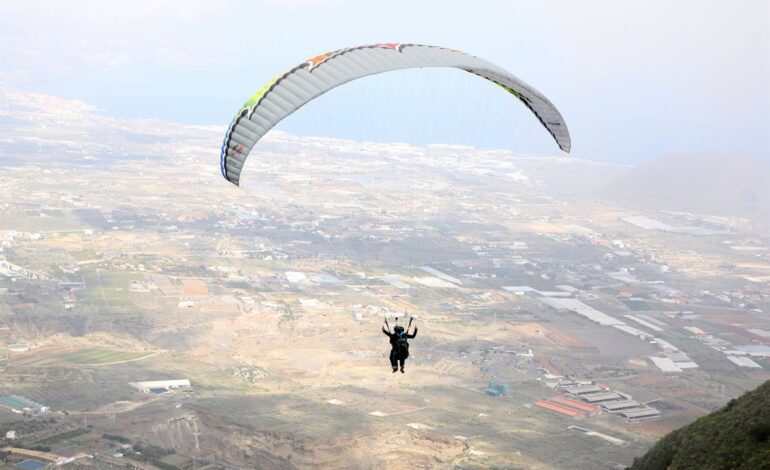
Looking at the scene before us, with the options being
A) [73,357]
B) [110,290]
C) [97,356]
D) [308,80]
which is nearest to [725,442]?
[308,80]

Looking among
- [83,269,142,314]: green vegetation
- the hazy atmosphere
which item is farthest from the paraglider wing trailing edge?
[83,269,142,314]: green vegetation

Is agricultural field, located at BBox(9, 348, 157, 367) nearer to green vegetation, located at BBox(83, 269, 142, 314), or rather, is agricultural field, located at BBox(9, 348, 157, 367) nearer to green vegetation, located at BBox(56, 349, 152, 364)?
green vegetation, located at BBox(56, 349, 152, 364)

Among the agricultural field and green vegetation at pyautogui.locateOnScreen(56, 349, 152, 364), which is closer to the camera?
the agricultural field

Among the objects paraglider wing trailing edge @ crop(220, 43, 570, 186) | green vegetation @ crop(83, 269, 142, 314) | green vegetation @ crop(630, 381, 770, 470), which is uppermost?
paraglider wing trailing edge @ crop(220, 43, 570, 186)

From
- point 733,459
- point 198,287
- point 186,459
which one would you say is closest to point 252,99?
point 733,459

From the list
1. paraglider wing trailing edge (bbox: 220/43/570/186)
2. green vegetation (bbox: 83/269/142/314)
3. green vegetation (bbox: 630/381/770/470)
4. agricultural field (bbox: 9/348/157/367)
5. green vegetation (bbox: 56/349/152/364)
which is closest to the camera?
paraglider wing trailing edge (bbox: 220/43/570/186)

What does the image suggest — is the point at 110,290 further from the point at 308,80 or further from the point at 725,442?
the point at 308,80

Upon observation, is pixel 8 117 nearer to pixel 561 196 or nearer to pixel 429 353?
pixel 561 196
